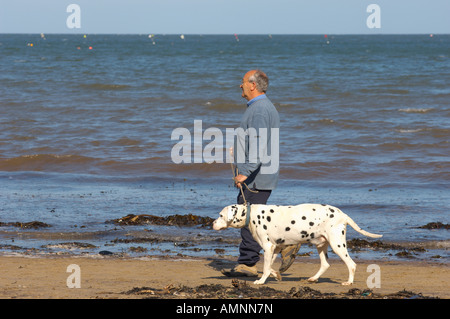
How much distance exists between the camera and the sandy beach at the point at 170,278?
6160 millimetres

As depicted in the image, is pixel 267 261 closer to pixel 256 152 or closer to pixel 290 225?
pixel 290 225

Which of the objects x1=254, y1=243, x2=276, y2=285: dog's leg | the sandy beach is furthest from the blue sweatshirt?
the sandy beach

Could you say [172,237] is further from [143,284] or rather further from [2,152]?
[2,152]

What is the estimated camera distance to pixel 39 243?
→ 912cm

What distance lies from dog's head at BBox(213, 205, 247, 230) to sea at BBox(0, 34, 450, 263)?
196cm

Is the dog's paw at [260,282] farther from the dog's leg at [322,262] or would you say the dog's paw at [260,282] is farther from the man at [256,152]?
the dog's leg at [322,262]

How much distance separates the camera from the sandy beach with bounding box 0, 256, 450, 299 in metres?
6.16

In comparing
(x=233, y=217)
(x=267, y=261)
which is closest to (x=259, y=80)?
(x=233, y=217)

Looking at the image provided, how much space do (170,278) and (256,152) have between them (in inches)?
70.5

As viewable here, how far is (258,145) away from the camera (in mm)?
6762

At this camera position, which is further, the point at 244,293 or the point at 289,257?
the point at 289,257

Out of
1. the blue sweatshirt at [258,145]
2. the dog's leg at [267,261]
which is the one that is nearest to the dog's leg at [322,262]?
the dog's leg at [267,261]

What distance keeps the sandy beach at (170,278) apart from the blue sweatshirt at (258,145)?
120 centimetres

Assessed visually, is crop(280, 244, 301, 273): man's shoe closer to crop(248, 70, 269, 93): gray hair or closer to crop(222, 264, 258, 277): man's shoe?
crop(222, 264, 258, 277): man's shoe
